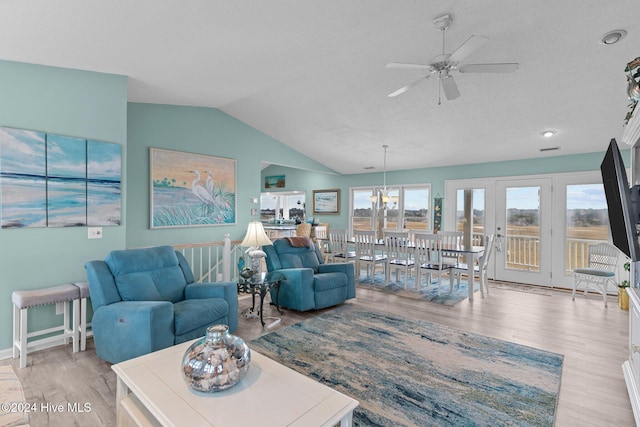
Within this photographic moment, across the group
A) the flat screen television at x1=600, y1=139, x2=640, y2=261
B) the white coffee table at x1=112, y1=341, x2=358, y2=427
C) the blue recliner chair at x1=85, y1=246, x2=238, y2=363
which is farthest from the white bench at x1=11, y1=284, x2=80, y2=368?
the flat screen television at x1=600, y1=139, x2=640, y2=261

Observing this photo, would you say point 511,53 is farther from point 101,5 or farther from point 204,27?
point 101,5

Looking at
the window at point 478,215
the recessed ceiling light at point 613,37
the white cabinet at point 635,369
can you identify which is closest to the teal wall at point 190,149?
the window at point 478,215

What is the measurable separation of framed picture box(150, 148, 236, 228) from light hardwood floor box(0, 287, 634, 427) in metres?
1.67

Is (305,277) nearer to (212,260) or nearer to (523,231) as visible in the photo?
(212,260)

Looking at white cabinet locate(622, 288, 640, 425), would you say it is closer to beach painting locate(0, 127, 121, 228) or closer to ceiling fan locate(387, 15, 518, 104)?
ceiling fan locate(387, 15, 518, 104)

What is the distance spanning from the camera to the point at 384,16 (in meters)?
Answer: 2.62

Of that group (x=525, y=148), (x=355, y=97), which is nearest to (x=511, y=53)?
(x=355, y=97)

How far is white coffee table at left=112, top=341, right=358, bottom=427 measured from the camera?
1315mm

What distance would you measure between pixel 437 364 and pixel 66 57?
432 cm

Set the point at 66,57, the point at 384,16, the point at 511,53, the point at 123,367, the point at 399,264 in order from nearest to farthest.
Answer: the point at 123,367
the point at 384,16
the point at 66,57
the point at 511,53
the point at 399,264

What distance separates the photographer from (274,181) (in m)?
9.95

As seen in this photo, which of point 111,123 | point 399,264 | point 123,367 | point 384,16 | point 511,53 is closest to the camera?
point 123,367

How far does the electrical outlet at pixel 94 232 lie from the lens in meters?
3.24

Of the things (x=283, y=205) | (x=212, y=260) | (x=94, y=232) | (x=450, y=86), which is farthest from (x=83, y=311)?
(x=283, y=205)
